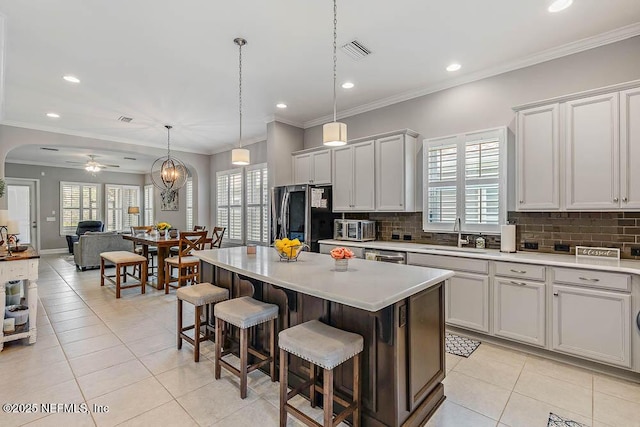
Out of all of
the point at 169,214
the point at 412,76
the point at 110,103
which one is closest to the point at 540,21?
the point at 412,76

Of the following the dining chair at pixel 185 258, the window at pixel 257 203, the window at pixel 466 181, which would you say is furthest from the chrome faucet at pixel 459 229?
the window at pixel 257 203

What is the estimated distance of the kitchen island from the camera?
1775 mm

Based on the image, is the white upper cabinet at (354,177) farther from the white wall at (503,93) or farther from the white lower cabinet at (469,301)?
the white lower cabinet at (469,301)

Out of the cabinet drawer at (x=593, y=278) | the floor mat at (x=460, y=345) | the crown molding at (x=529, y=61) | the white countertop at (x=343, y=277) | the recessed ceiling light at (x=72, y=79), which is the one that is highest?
the recessed ceiling light at (x=72, y=79)

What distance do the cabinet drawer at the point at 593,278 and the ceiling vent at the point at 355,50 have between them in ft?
8.96

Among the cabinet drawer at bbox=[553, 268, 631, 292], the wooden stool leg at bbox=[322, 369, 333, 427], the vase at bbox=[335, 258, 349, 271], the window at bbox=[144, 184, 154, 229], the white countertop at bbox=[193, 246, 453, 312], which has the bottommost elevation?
the wooden stool leg at bbox=[322, 369, 333, 427]

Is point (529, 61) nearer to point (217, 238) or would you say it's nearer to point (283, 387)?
point (283, 387)

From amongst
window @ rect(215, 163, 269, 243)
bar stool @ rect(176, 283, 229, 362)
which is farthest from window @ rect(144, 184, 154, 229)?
bar stool @ rect(176, 283, 229, 362)

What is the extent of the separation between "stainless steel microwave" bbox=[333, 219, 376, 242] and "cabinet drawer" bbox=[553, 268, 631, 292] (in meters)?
2.25

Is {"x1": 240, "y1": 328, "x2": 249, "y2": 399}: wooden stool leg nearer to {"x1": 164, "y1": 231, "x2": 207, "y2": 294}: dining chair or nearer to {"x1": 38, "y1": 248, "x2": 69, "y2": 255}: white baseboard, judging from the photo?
{"x1": 164, "y1": 231, "x2": 207, "y2": 294}: dining chair

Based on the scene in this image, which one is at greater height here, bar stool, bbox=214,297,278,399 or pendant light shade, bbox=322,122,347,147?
pendant light shade, bbox=322,122,347,147

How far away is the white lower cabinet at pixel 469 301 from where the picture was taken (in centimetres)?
310

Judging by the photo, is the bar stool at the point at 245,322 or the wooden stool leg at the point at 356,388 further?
the bar stool at the point at 245,322

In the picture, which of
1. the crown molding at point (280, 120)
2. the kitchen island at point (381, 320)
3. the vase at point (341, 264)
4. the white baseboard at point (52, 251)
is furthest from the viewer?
the white baseboard at point (52, 251)
